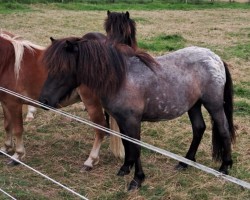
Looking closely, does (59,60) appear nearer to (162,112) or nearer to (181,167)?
(162,112)

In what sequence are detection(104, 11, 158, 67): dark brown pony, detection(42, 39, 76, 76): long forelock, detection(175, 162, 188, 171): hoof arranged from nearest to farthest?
detection(42, 39, 76, 76): long forelock, detection(175, 162, 188, 171): hoof, detection(104, 11, 158, 67): dark brown pony

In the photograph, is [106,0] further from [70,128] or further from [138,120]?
[138,120]

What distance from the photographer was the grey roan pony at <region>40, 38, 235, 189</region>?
3.60 metres

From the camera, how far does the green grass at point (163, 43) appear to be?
10.5 m

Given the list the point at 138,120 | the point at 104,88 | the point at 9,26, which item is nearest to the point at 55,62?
the point at 104,88

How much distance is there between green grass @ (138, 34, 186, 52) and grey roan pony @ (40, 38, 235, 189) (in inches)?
242

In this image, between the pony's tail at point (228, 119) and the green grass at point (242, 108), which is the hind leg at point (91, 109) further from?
the green grass at point (242, 108)

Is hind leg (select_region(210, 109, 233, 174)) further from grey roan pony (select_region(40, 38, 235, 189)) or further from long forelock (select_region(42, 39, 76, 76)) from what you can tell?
long forelock (select_region(42, 39, 76, 76))

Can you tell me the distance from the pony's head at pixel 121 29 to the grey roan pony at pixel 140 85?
127 centimetres

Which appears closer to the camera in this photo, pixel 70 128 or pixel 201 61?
pixel 201 61

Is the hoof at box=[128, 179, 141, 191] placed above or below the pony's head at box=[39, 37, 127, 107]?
below

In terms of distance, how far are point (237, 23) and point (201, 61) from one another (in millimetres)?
12586

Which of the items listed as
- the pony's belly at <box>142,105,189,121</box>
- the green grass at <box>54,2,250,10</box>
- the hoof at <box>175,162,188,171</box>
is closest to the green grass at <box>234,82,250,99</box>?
→ the hoof at <box>175,162,188,171</box>

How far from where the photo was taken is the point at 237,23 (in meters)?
15.9
